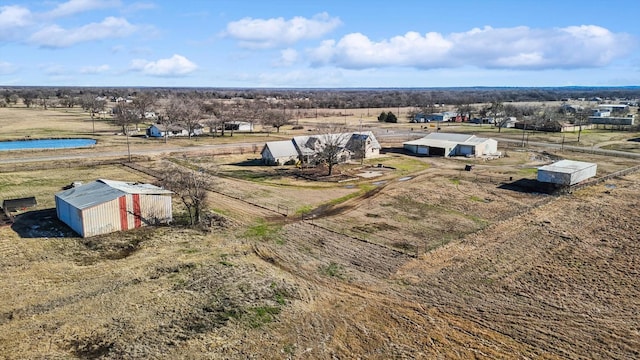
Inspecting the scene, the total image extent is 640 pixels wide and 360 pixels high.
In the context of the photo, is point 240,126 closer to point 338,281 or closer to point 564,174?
point 564,174

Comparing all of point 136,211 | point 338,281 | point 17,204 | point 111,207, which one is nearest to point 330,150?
point 136,211

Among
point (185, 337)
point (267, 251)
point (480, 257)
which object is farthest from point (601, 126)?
point (185, 337)

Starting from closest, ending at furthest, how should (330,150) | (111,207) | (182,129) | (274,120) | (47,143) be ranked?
(111,207) → (330,150) → (47,143) → (182,129) → (274,120)

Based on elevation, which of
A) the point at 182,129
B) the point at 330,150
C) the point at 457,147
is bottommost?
the point at 457,147

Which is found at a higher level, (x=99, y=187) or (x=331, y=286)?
(x=99, y=187)

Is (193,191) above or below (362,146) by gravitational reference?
below

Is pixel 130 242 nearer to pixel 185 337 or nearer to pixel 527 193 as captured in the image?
pixel 185 337

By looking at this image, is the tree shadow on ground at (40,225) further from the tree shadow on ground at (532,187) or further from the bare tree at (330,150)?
the tree shadow on ground at (532,187)

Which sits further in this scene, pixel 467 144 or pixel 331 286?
pixel 467 144
